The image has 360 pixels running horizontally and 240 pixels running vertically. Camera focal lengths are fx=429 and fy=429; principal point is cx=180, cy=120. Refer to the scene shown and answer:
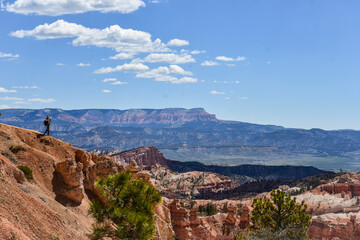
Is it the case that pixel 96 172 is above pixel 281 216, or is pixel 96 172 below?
above

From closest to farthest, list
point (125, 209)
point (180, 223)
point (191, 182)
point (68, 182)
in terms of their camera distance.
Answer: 1. point (125, 209)
2. point (68, 182)
3. point (180, 223)
4. point (191, 182)

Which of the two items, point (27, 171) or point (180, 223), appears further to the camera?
point (180, 223)

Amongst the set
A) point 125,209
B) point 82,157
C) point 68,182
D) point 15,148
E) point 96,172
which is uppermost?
point 15,148

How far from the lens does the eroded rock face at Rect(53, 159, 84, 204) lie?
32.3 metres

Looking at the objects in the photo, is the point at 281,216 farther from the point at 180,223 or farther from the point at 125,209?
the point at 180,223

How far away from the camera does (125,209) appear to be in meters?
24.2

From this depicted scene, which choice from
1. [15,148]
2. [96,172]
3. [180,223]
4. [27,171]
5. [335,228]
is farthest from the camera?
[335,228]

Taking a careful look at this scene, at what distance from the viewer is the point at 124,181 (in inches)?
1010

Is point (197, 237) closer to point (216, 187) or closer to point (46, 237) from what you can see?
point (46, 237)

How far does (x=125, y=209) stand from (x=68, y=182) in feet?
33.4

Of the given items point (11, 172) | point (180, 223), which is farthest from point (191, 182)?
point (11, 172)

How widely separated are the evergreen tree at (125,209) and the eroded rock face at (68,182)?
6555 mm

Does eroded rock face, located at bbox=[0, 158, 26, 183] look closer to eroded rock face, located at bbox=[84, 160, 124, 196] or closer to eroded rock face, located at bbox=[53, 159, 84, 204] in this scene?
eroded rock face, located at bbox=[53, 159, 84, 204]

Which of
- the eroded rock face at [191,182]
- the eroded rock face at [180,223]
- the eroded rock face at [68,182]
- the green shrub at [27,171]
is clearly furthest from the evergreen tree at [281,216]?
the eroded rock face at [191,182]
